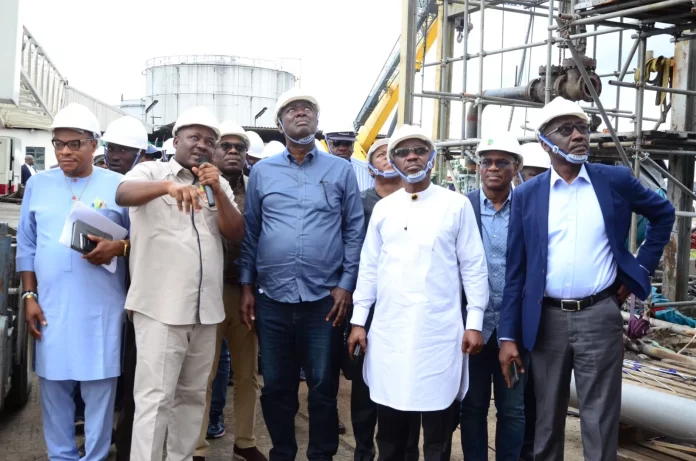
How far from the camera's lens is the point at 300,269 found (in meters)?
3.95

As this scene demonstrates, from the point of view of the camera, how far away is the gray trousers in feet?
10.7

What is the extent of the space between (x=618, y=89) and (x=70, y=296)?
753 centimetres

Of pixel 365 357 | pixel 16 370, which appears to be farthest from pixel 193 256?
pixel 16 370

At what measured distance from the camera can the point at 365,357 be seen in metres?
3.72

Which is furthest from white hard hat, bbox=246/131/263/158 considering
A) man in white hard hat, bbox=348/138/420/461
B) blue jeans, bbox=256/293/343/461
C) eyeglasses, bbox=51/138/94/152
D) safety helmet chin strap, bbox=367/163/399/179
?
eyeglasses, bbox=51/138/94/152

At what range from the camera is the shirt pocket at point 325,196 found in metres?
4.04

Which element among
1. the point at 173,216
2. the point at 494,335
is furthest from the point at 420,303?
the point at 173,216

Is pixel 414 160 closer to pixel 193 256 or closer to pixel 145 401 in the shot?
pixel 193 256

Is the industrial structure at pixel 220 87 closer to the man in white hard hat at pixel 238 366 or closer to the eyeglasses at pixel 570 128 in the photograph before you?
the man in white hard hat at pixel 238 366

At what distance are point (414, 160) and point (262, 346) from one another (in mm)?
1388

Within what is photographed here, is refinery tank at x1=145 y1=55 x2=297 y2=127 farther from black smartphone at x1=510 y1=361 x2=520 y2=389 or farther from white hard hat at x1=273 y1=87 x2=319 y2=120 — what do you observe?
black smartphone at x1=510 y1=361 x2=520 y2=389

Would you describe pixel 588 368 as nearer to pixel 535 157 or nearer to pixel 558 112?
pixel 558 112

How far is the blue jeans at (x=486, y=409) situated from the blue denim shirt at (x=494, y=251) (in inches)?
3.6

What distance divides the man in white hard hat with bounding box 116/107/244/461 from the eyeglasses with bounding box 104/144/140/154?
114 cm
